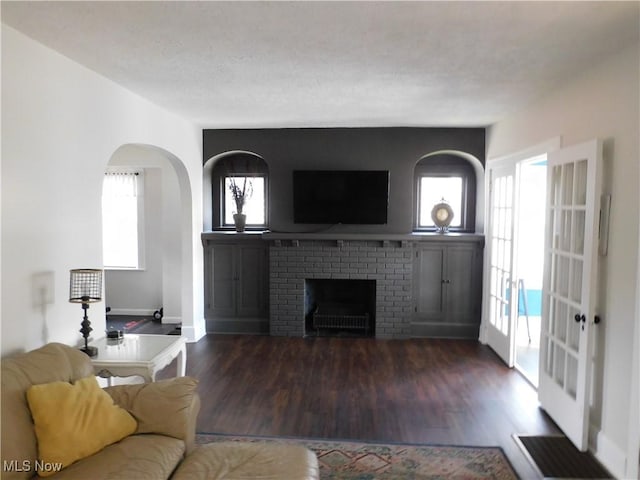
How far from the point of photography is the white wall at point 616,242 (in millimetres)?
2504

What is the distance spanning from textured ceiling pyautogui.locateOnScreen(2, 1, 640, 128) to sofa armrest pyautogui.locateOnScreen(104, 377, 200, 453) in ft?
6.62

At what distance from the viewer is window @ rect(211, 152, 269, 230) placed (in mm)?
5840

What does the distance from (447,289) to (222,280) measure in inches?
116

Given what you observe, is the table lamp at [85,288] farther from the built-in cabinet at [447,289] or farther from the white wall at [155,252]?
the built-in cabinet at [447,289]

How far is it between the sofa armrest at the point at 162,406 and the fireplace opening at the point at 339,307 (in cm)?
321

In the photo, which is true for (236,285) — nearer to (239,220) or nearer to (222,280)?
(222,280)

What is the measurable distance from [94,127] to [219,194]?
2791 mm

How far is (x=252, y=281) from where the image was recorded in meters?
5.64

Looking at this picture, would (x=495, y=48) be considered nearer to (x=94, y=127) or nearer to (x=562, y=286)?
(x=562, y=286)

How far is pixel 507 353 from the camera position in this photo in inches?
177

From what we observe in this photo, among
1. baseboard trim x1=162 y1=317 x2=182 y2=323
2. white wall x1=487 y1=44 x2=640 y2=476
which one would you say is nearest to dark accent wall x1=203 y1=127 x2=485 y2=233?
baseboard trim x1=162 y1=317 x2=182 y2=323

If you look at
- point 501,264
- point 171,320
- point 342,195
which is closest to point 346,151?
point 342,195

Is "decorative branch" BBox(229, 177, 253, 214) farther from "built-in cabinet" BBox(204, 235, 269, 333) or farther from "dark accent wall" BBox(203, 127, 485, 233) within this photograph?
"built-in cabinet" BBox(204, 235, 269, 333)

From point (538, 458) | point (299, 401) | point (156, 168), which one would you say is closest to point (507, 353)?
point (538, 458)
